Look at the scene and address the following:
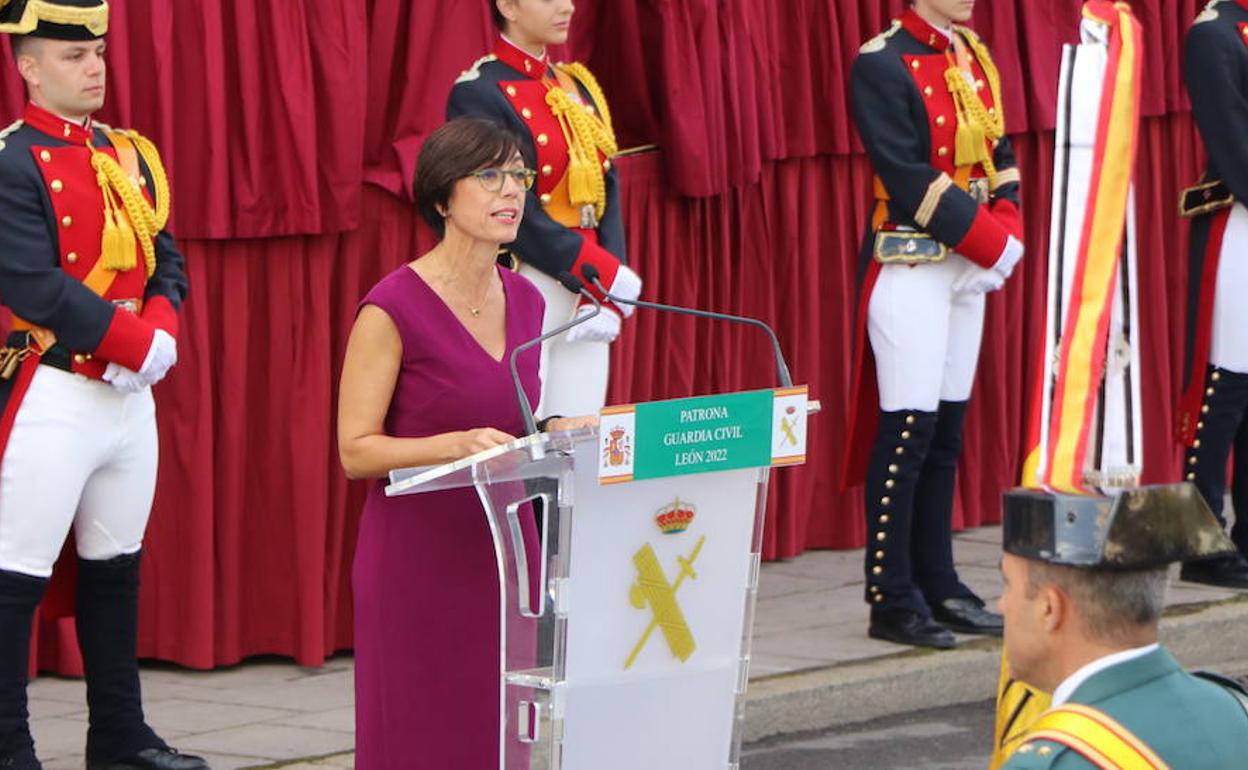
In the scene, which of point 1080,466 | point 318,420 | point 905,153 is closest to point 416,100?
point 318,420

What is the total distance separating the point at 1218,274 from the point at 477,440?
4.41 metres

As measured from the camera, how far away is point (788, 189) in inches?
345

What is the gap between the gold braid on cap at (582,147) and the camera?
272 inches

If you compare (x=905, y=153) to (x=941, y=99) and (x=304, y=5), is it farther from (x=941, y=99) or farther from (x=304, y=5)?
(x=304, y=5)

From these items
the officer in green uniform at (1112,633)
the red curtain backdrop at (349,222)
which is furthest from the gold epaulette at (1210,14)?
the officer in green uniform at (1112,633)

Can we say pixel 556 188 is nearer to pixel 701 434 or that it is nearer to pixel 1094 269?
pixel 701 434

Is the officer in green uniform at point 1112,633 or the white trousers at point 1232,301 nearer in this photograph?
the officer in green uniform at point 1112,633

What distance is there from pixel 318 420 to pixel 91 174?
5.06 ft

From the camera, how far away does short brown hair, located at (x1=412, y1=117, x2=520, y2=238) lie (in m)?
4.93

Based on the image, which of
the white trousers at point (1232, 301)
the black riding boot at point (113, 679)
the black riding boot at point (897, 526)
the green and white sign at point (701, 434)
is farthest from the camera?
the white trousers at point (1232, 301)

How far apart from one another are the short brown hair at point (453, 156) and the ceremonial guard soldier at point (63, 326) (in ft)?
3.64

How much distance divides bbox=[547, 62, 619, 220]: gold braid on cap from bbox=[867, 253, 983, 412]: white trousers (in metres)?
0.96

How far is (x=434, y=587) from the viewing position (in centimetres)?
484

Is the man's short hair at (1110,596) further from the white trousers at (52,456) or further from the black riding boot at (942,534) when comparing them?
the black riding boot at (942,534)
